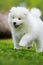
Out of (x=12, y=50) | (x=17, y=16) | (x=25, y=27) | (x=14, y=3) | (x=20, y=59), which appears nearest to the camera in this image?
(x=20, y=59)

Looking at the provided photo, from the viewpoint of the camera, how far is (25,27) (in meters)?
8.19

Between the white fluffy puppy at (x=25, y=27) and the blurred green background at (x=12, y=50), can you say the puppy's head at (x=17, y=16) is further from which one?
the blurred green background at (x=12, y=50)

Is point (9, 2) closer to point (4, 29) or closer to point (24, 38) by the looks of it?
point (4, 29)

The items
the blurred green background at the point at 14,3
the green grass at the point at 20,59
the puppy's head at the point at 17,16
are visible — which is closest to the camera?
Answer: the green grass at the point at 20,59

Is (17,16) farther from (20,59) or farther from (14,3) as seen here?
(14,3)

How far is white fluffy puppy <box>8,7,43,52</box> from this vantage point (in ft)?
26.1

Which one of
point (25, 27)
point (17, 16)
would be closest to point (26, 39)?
point (25, 27)

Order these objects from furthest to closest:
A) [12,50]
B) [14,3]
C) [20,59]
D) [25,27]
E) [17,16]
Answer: [14,3] < [12,50] < [25,27] < [17,16] < [20,59]

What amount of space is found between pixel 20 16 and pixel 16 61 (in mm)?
1681

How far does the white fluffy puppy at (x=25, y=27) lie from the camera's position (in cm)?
796

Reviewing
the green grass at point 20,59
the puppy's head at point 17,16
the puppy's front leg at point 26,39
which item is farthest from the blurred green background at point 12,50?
the puppy's head at point 17,16

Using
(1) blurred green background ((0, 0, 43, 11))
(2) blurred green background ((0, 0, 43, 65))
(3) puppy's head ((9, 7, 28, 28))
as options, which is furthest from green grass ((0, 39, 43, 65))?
A: (1) blurred green background ((0, 0, 43, 11))

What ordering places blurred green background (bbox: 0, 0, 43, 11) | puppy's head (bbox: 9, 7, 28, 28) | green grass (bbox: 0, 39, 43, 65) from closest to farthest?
green grass (bbox: 0, 39, 43, 65) → puppy's head (bbox: 9, 7, 28, 28) → blurred green background (bbox: 0, 0, 43, 11)

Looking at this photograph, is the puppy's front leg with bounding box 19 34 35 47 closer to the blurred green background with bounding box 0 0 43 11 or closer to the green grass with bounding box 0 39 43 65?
the green grass with bounding box 0 39 43 65
